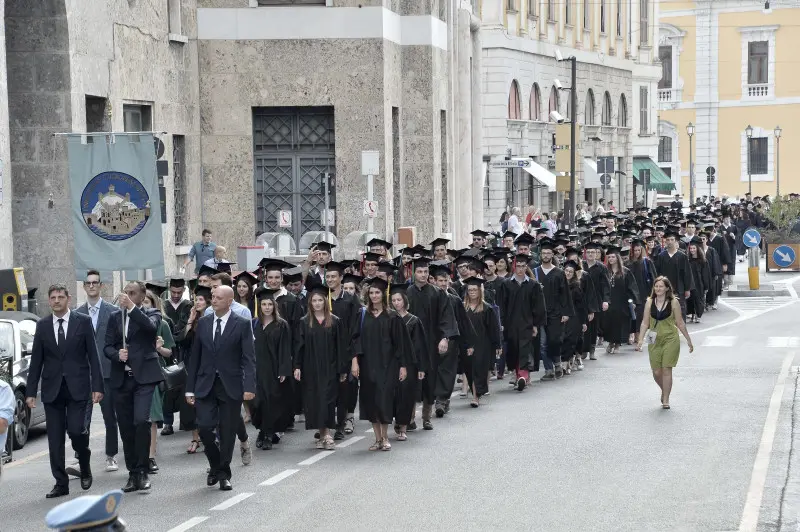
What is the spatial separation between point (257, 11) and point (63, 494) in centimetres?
2139

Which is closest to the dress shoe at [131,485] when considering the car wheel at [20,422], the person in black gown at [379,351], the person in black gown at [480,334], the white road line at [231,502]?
the white road line at [231,502]

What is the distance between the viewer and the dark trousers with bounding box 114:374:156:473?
1357 centimetres

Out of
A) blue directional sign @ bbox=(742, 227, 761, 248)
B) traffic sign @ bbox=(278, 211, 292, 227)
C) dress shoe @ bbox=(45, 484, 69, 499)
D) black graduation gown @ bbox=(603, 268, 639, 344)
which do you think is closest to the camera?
dress shoe @ bbox=(45, 484, 69, 499)

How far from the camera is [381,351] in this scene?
16016 millimetres

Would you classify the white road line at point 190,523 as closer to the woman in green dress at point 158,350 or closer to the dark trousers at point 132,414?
the dark trousers at point 132,414

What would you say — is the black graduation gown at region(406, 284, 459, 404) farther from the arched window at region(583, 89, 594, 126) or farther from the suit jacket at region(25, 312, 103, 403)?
the arched window at region(583, 89, 594, 126)

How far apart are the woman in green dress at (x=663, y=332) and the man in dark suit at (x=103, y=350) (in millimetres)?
6439

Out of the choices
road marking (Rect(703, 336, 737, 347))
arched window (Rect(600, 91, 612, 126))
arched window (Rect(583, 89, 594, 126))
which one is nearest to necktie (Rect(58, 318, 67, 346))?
road marking (Rect(703, 336, 737, 347))

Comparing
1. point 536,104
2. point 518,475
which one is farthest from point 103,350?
point 536,104

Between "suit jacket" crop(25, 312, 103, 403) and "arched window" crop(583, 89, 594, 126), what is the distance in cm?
5431

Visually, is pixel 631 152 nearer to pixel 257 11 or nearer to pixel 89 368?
pixel 257 11

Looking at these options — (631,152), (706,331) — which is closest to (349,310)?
(706,331)

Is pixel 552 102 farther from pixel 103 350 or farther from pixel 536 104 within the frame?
pixel 103 350

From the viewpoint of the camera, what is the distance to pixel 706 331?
28.6 meters
